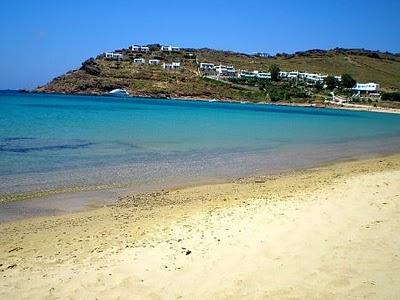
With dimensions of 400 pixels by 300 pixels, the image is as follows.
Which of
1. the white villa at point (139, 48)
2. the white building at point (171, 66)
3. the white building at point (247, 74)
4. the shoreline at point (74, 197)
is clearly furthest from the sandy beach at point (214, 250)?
the white villa at point (139, 48)

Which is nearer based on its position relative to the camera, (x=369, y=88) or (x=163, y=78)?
(x=369, y=88)

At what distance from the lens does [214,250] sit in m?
6.66

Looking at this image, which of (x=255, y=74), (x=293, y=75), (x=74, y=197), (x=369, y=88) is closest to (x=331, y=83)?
(x=369, y=88)

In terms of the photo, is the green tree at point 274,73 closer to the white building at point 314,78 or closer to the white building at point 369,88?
the white building at point 314,78

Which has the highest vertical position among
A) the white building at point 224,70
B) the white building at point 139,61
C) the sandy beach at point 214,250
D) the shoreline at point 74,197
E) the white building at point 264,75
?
the white building at point 139,61

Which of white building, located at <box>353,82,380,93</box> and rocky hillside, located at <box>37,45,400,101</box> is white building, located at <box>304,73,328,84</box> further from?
white building, located at <box>353,82,380,93</box>

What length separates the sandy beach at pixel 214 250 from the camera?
5.38 m

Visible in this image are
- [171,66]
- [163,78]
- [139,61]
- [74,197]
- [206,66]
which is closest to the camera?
[74,197]

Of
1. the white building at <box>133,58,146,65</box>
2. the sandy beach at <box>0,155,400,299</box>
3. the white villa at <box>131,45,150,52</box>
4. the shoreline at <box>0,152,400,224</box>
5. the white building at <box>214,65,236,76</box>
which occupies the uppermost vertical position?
the white villa at <box>131,45,150,52</box>

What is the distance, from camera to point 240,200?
34.9 feet

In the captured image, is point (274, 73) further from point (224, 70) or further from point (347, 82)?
point (347, 82)

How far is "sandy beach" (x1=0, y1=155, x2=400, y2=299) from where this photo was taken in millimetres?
5383

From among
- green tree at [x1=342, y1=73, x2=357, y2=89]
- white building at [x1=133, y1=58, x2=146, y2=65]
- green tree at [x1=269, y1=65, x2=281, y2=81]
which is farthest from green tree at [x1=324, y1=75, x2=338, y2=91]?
white building at [x1=133, y1=58, x2=146, y2=65]

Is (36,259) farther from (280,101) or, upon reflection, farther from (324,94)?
(324,94)
